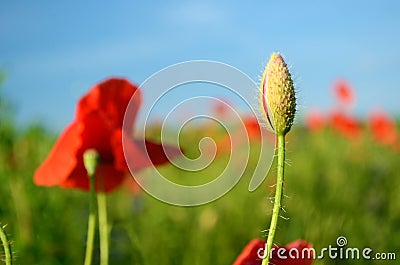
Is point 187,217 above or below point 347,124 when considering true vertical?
below

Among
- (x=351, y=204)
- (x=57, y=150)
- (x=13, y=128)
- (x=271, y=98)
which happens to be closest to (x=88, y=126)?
(x=57, y=150)

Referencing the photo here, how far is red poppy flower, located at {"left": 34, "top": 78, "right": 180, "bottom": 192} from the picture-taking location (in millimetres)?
741

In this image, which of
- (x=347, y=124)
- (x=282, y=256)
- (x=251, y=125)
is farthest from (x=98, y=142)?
(x=347, y=124)

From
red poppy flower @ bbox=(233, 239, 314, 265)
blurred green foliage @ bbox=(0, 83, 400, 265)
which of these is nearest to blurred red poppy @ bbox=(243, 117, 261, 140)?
blurred green foliage @ bbox=(0, 83, 400, 265)

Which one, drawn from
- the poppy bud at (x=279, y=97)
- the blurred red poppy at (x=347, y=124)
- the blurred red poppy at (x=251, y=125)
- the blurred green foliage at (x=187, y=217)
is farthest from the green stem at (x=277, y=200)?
the blurred red poppy at (x=347, y=124)

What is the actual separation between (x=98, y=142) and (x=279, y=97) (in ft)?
1.30

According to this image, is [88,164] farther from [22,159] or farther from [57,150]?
[22,159]

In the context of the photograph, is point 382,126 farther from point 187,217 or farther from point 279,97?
point 279,97

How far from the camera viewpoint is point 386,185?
279 cm

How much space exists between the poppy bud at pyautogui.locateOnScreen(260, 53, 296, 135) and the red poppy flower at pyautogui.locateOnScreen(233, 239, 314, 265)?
107mm

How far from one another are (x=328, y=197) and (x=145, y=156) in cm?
178

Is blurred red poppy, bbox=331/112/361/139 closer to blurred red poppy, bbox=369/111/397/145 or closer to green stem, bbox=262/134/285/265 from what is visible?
blurred red poppy, bbox=369/111/397/145

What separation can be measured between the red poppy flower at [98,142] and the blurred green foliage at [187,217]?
0.12m

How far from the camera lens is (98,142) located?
77 centimetres
